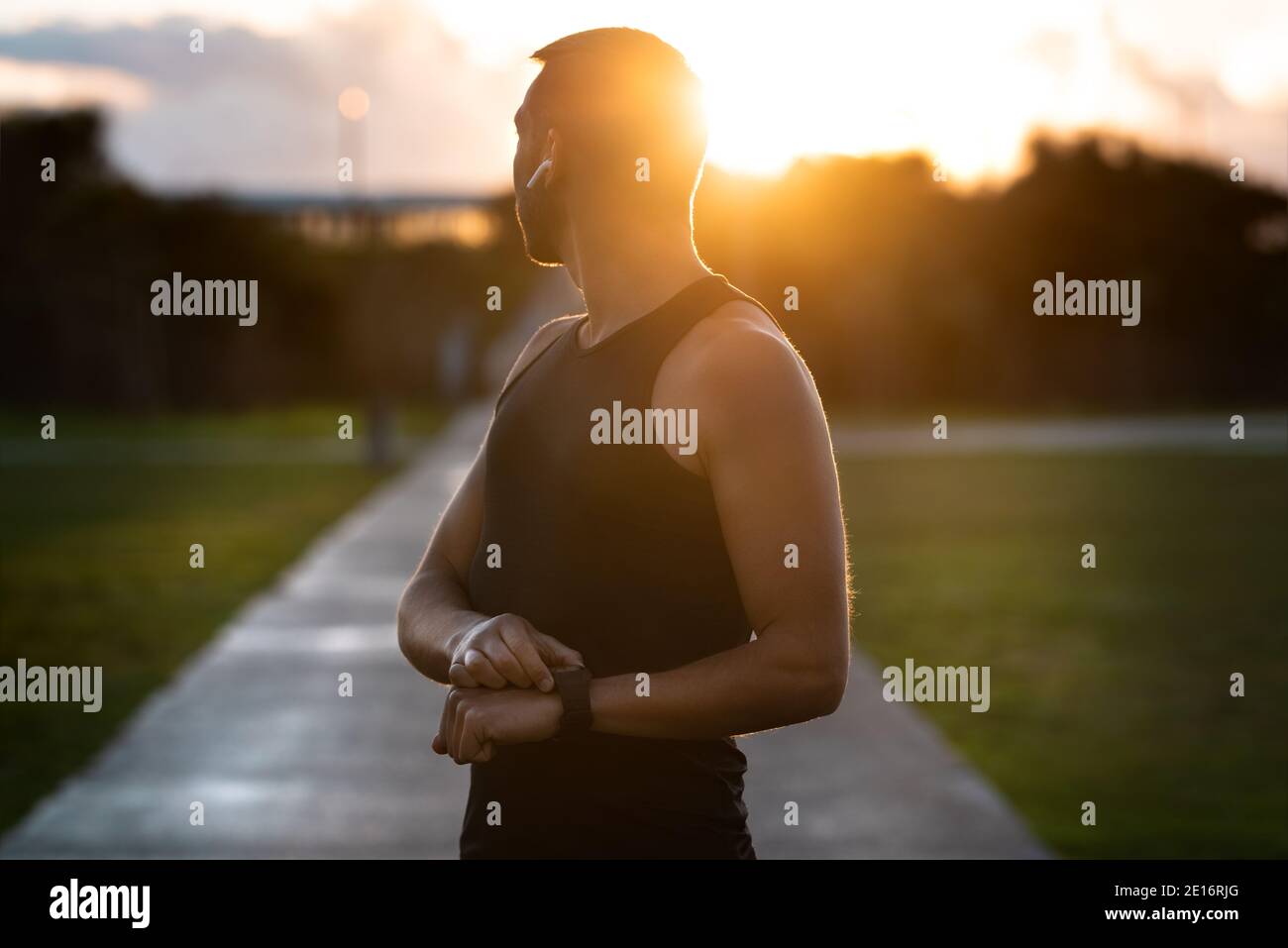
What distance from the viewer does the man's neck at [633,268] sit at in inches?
81.5

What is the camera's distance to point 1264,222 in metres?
35.2

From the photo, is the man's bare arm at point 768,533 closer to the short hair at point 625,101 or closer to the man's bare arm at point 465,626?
the man's bare arm at point 465,626

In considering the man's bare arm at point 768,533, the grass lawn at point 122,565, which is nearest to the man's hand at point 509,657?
the man's bare arm at point 768,533

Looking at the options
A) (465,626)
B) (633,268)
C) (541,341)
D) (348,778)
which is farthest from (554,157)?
(348,778)

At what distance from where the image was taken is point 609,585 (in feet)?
6.63

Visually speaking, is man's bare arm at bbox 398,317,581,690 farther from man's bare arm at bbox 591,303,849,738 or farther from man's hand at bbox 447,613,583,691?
man's bare arm at bbox 591,303,849,738

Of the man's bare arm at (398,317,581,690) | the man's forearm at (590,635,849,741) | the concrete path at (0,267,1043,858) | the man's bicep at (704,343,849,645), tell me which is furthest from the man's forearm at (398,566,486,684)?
the concrete path at (0,267,1043,858)

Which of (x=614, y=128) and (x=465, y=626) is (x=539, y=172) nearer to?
(x=614, y=128)

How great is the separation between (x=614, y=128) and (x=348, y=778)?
4.82 m

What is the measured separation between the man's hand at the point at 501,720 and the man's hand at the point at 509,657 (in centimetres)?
2

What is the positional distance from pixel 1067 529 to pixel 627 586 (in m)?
14.0
